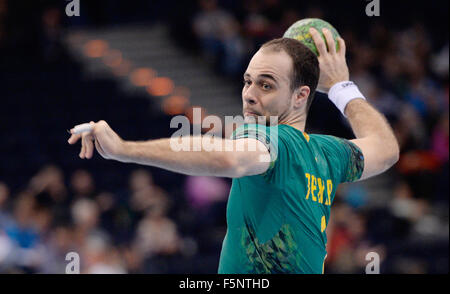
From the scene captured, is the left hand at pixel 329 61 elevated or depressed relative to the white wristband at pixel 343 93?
elevated

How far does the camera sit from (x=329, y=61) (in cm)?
458

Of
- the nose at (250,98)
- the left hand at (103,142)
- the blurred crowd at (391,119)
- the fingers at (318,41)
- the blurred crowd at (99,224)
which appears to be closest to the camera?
the left hand at (103,142)

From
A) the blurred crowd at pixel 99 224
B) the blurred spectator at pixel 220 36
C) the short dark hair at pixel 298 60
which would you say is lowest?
the short dark hair at pixel 298 60

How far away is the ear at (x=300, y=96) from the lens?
384 centimetres

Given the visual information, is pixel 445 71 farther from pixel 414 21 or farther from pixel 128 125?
pixel 128 125

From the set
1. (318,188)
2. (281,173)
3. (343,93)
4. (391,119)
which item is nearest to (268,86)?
(281,173)

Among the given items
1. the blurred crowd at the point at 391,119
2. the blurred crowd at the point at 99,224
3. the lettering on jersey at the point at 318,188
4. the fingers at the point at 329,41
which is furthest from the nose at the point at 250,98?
the blurred crowd at the point at 391,119

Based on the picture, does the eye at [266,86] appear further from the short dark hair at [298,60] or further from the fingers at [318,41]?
the fingers at [318,41]

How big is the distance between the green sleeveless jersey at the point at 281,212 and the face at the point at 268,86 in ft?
0.47

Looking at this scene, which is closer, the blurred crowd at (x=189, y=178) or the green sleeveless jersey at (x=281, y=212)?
the green sleeveless jersey at (x=281, y=212)

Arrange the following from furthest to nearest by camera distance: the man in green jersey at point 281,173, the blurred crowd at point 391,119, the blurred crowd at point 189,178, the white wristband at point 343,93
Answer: the blurred crowd at point 391,119 → the blurred crowd at point 189,178 → the white wristband at point 343,93 → the man in green jersey at point 281,173

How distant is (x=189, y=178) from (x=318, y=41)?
7934 mm
